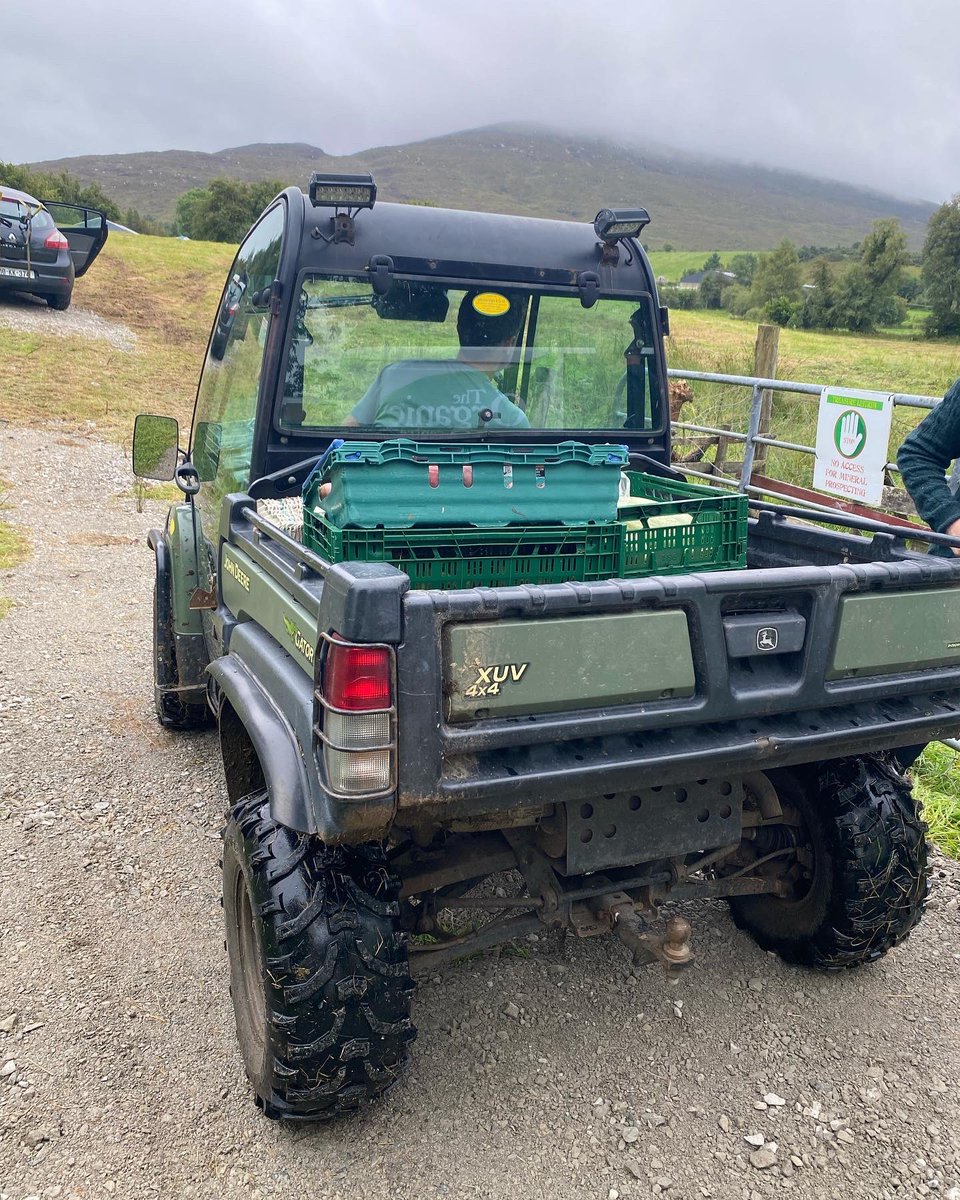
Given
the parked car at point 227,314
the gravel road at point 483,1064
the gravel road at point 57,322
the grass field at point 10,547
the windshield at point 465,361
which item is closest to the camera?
the gravel road at point 483,1064

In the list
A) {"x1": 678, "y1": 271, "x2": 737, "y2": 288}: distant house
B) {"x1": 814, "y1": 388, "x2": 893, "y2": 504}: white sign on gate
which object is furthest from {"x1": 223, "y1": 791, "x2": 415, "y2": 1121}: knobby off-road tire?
{"x1": 678, "y1": 271, "x2": 737, "y2": 288}: distant house

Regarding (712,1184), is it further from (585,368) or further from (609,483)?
(585,368)

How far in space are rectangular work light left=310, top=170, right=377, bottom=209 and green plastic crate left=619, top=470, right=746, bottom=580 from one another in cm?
146

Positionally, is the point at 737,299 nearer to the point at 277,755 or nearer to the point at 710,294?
the point at 710,294

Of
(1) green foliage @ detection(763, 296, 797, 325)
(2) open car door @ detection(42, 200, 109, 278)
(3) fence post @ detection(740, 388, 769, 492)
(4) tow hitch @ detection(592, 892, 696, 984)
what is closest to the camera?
(4) tow hitch @ detection(592, 892, 696, 984)

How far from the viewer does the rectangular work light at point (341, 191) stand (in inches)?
127

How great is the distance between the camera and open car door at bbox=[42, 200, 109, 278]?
14.4m

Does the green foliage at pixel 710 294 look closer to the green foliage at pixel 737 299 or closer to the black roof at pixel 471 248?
the green foliage at pixel 737 299

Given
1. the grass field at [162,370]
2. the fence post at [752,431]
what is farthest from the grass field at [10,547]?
the fence post at [752,431]

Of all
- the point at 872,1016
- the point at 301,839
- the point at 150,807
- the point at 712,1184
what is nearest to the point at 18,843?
the point at 150,807

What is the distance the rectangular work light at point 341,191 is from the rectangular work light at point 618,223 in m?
0.95

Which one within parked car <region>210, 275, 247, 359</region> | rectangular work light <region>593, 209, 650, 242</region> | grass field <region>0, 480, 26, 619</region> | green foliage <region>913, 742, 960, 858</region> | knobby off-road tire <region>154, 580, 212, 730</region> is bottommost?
grass field <region>0, 480, 26, 619</region>

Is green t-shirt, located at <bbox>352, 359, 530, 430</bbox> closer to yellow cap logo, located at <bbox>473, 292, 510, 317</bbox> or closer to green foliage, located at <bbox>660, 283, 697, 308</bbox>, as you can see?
A: yellow cap logo, located at <bbox>473, 292, 510, 317</bbox>

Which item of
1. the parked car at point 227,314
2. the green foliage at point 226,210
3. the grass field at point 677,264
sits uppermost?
the grass field at point 677,264
